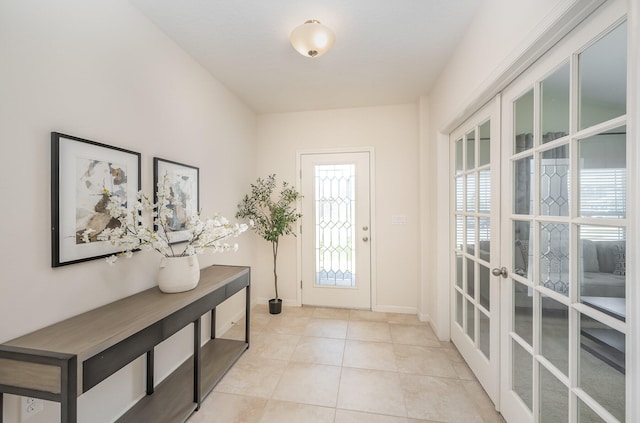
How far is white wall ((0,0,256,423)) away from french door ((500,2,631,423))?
228cm

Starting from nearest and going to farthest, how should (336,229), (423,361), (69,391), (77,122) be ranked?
(69,391)
(77,122)
(423,361)
(336,229)

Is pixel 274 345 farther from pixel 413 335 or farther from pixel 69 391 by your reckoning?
pixel 69 391

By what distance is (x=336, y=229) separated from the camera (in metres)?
3.38

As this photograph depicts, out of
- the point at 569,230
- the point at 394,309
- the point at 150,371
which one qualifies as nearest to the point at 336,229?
the point at 394,309

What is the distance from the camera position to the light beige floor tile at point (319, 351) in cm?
225

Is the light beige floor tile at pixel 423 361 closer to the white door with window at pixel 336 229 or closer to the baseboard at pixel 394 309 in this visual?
the baseboard at pixel 394 309

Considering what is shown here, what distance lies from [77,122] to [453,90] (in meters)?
2.56

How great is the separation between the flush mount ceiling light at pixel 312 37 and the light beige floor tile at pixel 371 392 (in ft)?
7.96

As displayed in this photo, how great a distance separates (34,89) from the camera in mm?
1174

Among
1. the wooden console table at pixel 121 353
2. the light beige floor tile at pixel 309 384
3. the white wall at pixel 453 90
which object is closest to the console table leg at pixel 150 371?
the wooden console table at pixel 121 353

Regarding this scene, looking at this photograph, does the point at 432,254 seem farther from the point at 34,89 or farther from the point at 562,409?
the point at 34,89

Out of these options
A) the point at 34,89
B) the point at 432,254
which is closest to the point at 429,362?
the point at 432,254

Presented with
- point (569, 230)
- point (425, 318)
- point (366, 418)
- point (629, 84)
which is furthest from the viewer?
point (425, 318)

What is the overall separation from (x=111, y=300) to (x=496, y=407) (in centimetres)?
248
